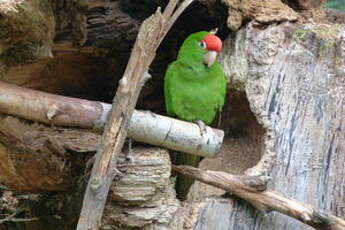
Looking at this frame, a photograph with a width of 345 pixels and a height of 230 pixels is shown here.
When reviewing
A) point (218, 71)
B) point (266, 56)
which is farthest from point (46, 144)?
point (266, 56)

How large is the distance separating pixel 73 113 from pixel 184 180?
0.85 metres

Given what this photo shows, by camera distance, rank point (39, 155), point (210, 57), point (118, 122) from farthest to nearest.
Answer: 1. point (210, 57)
2. point (39, 155)
3. point (118, 122)

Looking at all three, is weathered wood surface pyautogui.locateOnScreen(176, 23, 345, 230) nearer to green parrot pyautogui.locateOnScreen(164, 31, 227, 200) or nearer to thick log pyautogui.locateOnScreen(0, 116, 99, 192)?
green parrot pyautogui.locateOnScreen(164, 31, 227, 200)

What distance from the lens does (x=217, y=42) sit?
2756mm

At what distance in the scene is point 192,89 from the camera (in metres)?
2.97

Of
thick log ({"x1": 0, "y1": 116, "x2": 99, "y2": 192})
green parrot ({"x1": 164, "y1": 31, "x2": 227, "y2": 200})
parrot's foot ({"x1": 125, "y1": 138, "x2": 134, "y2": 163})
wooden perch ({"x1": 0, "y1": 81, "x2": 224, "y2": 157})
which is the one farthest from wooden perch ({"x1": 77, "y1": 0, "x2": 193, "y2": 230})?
green parrot ({"x1": 164, "y1": 31, "x2": 227, "y2": 200})

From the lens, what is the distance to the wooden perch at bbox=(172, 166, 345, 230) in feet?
8.35

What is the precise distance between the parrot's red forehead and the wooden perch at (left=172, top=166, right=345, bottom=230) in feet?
1.89

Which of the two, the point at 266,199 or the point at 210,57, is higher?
the point at 210,57

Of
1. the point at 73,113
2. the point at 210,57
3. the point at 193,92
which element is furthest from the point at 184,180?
the point at 73,113

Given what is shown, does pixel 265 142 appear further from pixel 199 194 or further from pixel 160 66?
pixel 160 66

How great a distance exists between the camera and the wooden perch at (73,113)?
7.46 ft

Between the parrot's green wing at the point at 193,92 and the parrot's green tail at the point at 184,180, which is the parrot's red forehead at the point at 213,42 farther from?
the parrot's green tail at the point at 184,180

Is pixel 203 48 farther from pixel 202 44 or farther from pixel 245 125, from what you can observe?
pixel 245 125
